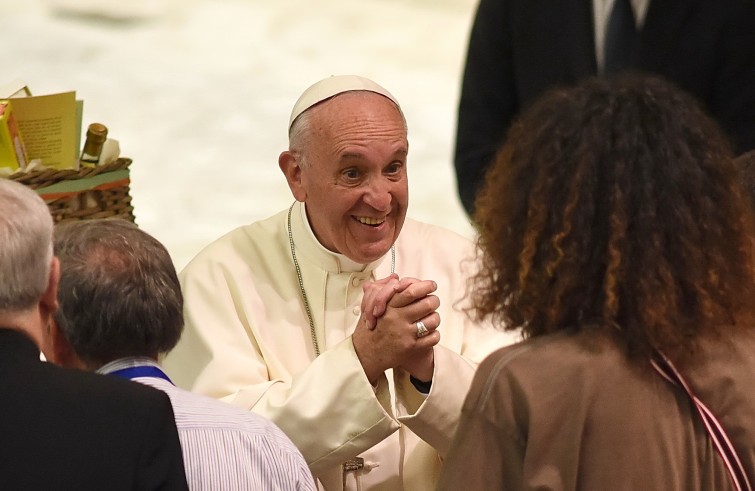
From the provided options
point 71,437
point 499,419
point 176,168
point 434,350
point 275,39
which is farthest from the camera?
point 275,39

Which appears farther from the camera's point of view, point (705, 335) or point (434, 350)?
point (434, 350)

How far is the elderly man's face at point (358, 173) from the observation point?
3.32m

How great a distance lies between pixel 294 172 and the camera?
346cm

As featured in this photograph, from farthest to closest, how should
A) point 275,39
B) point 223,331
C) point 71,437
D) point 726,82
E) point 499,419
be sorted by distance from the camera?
point 275,39 → point 726,82 → point 223,331 → point 499,419 → point 71,437

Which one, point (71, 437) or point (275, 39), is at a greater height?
point (275, 39)

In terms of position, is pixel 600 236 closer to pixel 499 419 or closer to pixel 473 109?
pixel 499 419

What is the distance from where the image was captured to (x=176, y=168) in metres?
6.27

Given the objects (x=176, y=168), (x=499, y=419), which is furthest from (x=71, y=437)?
(x=176, y=168)

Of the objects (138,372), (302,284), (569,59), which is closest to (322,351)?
(302,284)

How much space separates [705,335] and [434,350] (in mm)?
1012

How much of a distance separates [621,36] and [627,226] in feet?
6.55

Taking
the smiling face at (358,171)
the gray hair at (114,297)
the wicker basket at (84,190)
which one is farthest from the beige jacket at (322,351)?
the gray hair at (114,297)

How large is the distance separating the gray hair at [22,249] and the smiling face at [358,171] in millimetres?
1317

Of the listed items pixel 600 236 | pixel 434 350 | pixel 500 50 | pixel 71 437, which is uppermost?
pixel 500 50
